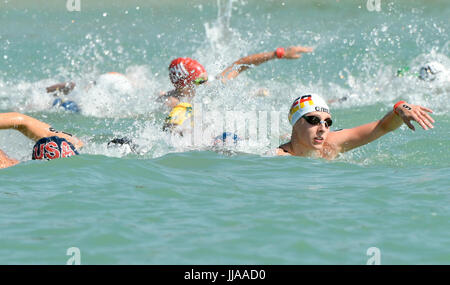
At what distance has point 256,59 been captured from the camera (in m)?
9.66

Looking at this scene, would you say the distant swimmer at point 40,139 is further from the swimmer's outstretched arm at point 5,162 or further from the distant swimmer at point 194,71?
the distant swimmer at point 194,71

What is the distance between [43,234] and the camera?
475 cm

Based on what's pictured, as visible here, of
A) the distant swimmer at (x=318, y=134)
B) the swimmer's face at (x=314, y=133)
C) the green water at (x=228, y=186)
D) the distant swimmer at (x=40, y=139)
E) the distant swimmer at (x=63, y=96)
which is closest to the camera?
the green water at (x=228, y=186)

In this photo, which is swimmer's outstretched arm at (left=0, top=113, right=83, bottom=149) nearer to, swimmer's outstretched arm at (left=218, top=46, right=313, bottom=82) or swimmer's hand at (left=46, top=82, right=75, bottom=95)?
swimmer's outstretched arm at (left=218, top=46, right=313, bottom=82)

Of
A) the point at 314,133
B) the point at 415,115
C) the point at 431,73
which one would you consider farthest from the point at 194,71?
the point at 431,73

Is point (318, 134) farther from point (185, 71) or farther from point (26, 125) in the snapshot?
point (185, 71)

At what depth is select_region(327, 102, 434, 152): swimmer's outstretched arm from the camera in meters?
5.90

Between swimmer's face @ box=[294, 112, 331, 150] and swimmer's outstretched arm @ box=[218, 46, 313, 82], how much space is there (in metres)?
2.47

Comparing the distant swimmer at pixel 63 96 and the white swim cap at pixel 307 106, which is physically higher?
the distant swimmer at pixel 63 96

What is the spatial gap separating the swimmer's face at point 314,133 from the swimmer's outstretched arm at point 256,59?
2.47 m

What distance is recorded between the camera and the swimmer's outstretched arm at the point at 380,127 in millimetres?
5902

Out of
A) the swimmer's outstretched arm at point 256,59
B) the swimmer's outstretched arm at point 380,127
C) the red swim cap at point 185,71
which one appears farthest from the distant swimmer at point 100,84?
the swimmer's outstretched arm at point 380,127
